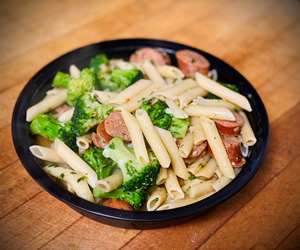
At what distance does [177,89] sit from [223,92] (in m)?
0.23

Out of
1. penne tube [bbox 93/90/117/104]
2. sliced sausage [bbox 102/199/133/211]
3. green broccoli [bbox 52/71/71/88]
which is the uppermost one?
green broccoli [bbox 52/71/71/88]

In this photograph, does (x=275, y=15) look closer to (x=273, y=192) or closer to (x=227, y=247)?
(x=273, y=192)

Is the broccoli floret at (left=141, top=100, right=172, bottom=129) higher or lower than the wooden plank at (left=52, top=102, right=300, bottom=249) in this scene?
higher

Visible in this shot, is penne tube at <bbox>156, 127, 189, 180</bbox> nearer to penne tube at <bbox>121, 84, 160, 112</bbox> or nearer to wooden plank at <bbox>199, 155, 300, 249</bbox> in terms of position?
penne tube at <bbox>121, 84, 160, 112</bbox>

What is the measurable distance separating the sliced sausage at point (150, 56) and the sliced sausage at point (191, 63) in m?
0.09

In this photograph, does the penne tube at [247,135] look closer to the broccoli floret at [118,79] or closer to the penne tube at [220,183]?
the penne tube at [220,183]

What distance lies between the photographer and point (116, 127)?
173cm

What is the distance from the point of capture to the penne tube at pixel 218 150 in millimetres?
1740

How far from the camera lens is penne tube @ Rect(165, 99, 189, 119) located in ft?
5.81

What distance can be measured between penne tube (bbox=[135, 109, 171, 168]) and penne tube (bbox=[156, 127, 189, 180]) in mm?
39

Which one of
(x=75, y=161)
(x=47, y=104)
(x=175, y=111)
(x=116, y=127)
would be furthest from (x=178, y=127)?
(x=47, y=104)

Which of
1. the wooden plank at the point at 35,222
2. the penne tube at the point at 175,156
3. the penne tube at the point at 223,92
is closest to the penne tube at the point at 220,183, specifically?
the penne tube at the point at 175,156

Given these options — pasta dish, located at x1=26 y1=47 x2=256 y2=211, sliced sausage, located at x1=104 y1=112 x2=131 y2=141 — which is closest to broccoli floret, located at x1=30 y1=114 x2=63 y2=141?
pasta dish, located at x1=26 y1=47 x2=256 y2=211

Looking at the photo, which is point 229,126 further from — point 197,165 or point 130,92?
point 130,92
